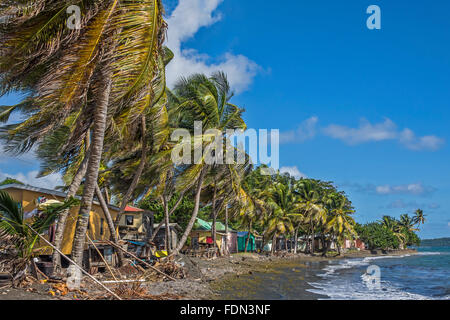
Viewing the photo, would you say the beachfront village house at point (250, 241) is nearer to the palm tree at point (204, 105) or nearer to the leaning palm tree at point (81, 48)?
the palm tree at point (204, 105)

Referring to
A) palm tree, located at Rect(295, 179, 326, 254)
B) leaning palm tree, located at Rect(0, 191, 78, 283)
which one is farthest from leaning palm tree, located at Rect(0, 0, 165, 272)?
palm tree, located at Rect(295, 179, 326, 254)

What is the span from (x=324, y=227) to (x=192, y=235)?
2709 cm

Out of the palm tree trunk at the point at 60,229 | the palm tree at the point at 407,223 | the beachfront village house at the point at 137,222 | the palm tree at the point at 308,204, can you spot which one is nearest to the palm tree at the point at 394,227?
the palm tree at the point at 407,223

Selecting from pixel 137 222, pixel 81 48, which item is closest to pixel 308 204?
pixel 137 222

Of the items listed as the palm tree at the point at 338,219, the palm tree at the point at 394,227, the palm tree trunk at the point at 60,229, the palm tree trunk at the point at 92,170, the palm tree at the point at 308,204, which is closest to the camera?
the palm tree trunk at the point at 92,170

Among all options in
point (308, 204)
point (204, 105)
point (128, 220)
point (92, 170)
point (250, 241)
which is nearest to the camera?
point (92, 170)

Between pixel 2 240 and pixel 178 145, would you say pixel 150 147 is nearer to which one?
pixel 178 145

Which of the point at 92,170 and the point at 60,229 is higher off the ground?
the point at 92,170

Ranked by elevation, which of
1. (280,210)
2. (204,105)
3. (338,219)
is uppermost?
(204,105)

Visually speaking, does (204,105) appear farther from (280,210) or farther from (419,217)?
(419,217)

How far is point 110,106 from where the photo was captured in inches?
432

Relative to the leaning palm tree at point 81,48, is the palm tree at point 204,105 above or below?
above

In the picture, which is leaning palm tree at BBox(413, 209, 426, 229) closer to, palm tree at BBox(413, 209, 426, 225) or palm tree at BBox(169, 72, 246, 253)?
palm tree at BBox(413, 209, 426, 225)
